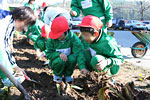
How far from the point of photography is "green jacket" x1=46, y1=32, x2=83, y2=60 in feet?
9.08

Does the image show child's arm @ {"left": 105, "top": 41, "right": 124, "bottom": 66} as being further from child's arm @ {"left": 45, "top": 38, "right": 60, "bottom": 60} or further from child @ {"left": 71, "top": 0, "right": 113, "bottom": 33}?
child @ {"left": 71, "top": 0, "right": 113, "bottom": 33}

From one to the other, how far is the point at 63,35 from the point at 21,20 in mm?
637

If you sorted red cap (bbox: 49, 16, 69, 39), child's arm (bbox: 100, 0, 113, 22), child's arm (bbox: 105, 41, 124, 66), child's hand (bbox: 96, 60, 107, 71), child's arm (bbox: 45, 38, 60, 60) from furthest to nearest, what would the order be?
child's arm (bbox: 100, 0, 113, 22)
child's arm (bbox: 45, 38, 60, 60)
red cap (bbox: 49, 16, 69, 39)
child's arm (bbox: 105, 41, 124, 66)
child's hand (bbox: 96, 60, 107, 71)

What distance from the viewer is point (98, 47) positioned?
2.44 meters

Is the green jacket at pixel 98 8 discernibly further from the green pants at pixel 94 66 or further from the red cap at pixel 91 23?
the red cap at pixel 91 23

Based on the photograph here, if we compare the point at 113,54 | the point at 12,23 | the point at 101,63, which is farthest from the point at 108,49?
the point at 12,23

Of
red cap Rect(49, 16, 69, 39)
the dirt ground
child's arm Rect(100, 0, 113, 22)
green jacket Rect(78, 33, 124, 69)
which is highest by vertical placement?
child's arm Rect(100, 0, 113, 22)

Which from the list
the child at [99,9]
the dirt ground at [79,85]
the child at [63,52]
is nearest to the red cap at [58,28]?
the child at [63,52]

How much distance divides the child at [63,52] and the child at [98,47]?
0.77ft

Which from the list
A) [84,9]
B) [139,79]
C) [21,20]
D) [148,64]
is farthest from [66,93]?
[148,64]

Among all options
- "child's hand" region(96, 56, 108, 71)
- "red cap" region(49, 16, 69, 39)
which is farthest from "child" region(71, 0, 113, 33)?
"child's hand" region(96, 56, 108, 71)

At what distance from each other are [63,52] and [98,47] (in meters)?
0.64

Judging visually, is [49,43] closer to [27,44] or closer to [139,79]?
[139,79]

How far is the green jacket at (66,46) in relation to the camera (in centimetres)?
277
